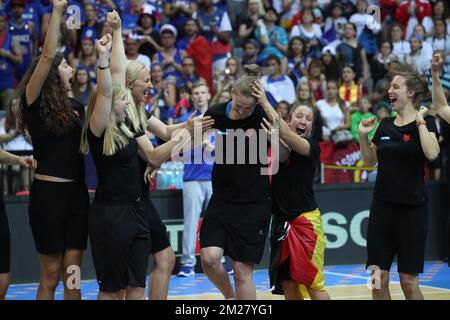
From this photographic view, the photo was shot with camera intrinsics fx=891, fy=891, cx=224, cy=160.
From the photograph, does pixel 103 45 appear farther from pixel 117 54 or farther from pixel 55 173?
pixel 55 173

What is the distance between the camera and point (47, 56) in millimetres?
6508

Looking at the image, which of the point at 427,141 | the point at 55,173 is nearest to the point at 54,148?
the point at 55,173

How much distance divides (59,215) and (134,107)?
1.00 meters

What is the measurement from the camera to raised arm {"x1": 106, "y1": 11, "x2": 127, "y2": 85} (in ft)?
22.1

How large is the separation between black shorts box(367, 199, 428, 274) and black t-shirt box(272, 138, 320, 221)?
22.9 inches

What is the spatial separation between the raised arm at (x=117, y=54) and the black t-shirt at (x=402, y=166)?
7.50 feet

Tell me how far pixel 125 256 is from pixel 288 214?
5.34 ft

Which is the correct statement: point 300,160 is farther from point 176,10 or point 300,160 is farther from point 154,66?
point 176,10

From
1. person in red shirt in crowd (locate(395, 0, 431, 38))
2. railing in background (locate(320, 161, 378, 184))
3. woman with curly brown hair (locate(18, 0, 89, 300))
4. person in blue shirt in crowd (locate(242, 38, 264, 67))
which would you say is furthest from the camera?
person in red shirt in crowd (locate(395, 0, 431, 38))

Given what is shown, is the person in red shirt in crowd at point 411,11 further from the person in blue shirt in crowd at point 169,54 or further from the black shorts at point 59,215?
the black shorts at point 59,215

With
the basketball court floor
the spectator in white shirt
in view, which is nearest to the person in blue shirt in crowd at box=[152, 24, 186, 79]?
the spectator in white shirt

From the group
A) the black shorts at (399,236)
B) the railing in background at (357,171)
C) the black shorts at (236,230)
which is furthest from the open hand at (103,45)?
the railing in background at (357,171)

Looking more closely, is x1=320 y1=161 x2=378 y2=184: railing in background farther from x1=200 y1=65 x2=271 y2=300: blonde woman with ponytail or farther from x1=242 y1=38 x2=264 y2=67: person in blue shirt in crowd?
x1=200 y1=65 x2=271 y2=300: blonde woman with ponytail

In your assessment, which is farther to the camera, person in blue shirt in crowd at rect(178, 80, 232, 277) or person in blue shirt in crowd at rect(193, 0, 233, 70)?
person in blue shirt in crowd at rect(193, 0, 233, 70)
